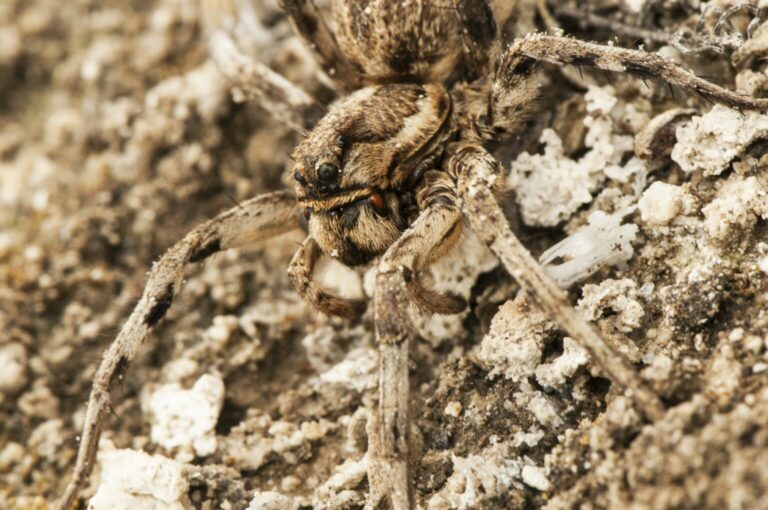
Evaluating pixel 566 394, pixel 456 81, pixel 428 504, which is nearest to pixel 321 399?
pixel 428 504

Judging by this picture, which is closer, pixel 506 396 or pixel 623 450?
pixel 623 450

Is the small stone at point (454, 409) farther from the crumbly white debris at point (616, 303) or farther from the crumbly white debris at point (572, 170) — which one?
the crumbly white debris at point (572, 170)

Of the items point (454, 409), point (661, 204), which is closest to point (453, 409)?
point (454, 409)

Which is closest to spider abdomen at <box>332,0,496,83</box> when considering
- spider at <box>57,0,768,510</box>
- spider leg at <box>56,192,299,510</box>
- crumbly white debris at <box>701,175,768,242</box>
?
spider at <box>57,0,768,510</box>

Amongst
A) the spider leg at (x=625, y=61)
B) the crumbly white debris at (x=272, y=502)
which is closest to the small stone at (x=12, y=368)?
the crumbly white debris at (x=272, y=502)

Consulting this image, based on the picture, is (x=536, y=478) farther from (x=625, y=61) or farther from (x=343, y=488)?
(x=625, y=61)

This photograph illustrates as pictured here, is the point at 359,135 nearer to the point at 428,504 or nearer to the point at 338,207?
the point at 338,207
